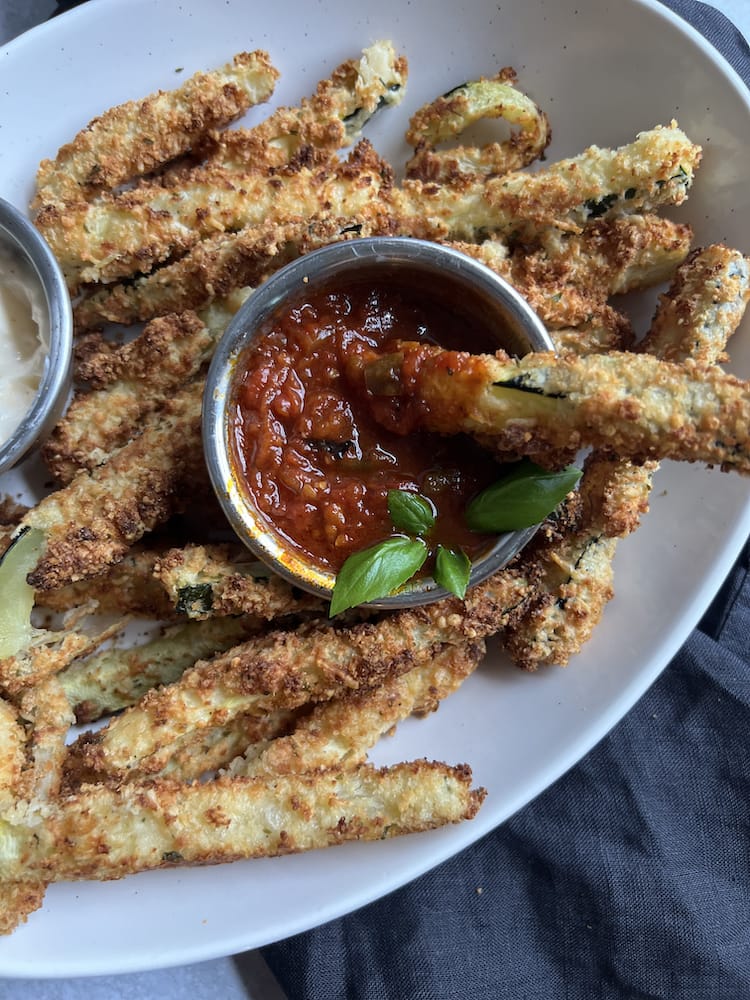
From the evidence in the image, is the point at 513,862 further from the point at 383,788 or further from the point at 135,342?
the point at 135,342

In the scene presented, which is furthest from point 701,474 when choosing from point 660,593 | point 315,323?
point 315,323

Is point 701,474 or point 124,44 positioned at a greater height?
point 124,44

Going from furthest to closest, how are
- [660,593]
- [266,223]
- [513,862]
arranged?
[513,862] < [660,593] < [266,223]

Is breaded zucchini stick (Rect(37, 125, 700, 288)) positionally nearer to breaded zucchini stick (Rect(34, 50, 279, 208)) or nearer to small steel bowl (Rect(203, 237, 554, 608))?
breaded zucchini stick (Rect(34, 50, 279, 208))

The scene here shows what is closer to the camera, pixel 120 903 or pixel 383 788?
pixel 383 788

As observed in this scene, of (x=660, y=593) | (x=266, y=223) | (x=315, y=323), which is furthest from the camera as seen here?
(x=660, y=593)

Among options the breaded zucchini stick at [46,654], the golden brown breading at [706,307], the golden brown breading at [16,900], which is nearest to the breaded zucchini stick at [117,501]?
the breaded zucchini stick at [46,654]
